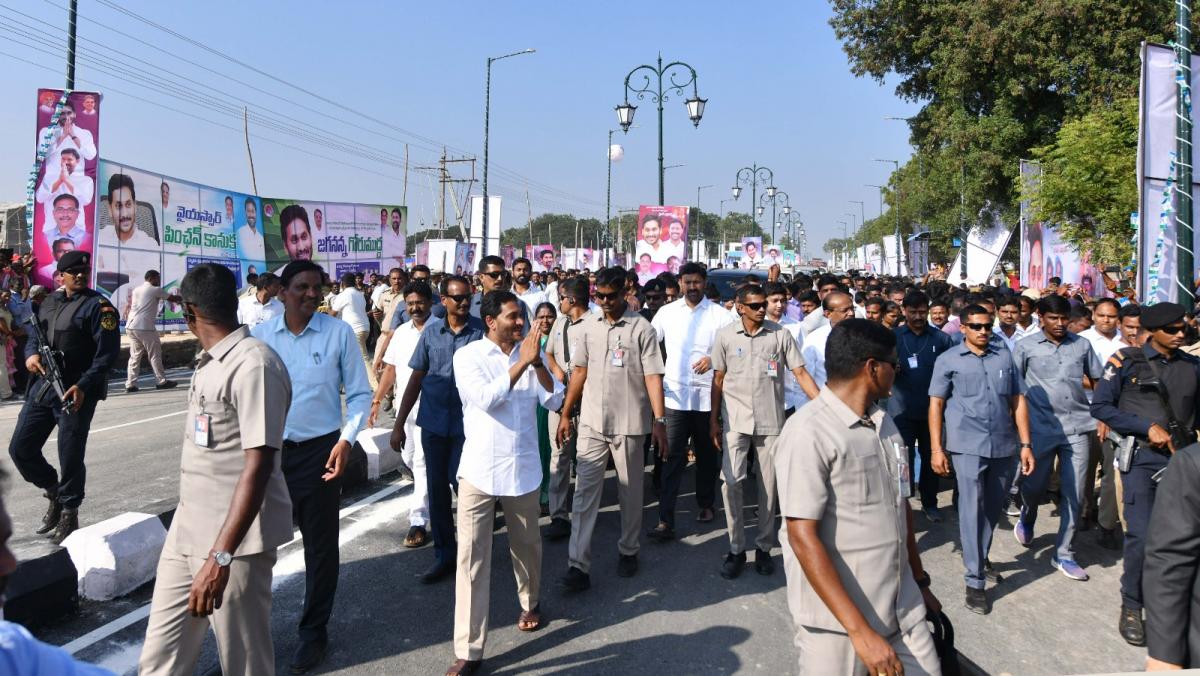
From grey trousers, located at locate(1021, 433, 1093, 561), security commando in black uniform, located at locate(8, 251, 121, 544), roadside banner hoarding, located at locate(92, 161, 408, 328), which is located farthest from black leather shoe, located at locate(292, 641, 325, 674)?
roadside banner hoarding, located at locate(92, 161, 408, 328)

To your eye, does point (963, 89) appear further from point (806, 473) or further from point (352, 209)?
point (806, 473)

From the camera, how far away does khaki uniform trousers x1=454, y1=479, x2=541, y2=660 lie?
379 centimetres

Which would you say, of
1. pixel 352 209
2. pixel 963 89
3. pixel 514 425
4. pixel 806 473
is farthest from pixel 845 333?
pixel 963 89

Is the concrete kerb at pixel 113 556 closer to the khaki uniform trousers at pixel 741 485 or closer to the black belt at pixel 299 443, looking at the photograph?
the black belt at pixel 299 443

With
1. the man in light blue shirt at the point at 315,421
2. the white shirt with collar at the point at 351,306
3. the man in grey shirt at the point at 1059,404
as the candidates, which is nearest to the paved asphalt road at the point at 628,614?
the man in light blue shirt at the point at 315,421

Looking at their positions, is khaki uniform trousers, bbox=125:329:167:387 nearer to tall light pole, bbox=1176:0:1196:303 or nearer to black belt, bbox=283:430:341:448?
black belt, bbox=283:430:341:448

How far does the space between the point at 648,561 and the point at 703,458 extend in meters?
1.37

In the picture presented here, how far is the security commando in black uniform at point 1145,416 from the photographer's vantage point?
170 inches

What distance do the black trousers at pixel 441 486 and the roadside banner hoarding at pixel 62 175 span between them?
31.6 ft

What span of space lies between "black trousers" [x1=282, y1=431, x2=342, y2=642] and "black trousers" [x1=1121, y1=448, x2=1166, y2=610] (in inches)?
164

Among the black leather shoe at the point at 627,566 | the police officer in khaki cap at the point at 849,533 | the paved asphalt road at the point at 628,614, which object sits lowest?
the paved asphalt road at the point at 628,614

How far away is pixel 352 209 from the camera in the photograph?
23.0 m

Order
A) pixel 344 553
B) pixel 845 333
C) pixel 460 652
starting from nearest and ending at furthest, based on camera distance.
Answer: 1. pixel 845 333
2. pixel 460 652
3. pixel 344 553

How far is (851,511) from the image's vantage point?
2512 mm
